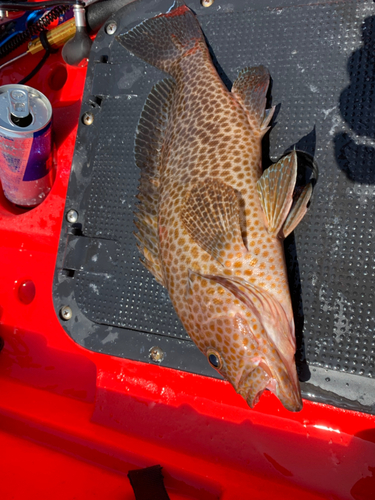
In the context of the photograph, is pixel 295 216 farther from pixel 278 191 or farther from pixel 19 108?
pixel 19 108

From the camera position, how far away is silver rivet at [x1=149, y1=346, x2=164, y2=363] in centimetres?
222

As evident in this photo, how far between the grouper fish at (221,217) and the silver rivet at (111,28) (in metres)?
0.55

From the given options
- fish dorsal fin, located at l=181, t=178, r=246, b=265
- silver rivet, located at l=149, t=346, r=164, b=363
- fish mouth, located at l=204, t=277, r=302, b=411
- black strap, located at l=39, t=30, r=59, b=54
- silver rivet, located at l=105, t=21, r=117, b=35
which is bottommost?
silver rivet, located at l=149, t=346, r=164, b=363

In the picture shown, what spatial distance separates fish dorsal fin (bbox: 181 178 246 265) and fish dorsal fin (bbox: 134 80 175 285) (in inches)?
12.9

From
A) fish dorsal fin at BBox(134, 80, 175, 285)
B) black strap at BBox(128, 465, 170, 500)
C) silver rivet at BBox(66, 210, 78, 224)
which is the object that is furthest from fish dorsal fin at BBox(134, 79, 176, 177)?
black strap at BBox(128, 465, 170, 500)

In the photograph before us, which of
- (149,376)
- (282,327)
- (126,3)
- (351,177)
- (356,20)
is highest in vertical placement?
(126,3)

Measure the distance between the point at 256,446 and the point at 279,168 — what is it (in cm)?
152

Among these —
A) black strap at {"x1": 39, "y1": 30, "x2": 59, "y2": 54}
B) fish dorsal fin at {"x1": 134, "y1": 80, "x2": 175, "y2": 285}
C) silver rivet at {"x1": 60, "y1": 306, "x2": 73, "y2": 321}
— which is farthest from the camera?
black strap at {"x1": 39, "y1": 30, "x2": 59, "y2": 54}

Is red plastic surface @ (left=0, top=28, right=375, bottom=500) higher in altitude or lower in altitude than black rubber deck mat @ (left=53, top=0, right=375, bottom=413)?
lower

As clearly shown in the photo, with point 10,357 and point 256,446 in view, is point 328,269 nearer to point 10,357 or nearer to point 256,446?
point 256,446

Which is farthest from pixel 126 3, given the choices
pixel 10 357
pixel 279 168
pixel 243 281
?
pixel 10 357

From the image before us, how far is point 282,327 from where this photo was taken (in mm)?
1767

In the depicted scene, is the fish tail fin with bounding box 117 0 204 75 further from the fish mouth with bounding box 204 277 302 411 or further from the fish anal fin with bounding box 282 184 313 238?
the fish mouth with bounding box 204 277 302 411

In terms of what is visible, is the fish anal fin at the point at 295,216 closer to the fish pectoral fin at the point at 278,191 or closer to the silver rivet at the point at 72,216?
the fish pectoral fin at the point at 278,191
